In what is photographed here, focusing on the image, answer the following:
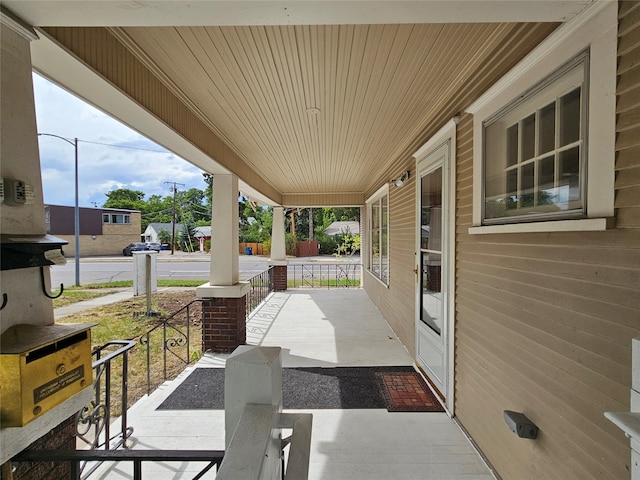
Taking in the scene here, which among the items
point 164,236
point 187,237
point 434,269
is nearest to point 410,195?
point 434,269

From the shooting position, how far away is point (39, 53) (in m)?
1.42

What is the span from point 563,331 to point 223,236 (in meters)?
3.60

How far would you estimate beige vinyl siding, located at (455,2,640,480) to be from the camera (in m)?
1.04

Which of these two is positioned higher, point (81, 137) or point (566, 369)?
point (81, 137)

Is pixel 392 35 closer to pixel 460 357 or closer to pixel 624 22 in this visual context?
pixel 624 22

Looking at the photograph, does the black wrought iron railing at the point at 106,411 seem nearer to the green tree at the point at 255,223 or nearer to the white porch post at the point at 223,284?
the white porch post at the point at 223,284

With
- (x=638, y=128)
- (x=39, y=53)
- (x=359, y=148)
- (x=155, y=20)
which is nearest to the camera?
(x=638, y=128)

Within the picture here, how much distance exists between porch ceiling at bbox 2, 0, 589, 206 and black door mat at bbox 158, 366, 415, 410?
2.71 metres

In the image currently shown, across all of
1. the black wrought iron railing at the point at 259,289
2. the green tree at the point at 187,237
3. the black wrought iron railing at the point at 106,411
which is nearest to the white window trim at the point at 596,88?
the black wrought iron railing at the point at 106,411

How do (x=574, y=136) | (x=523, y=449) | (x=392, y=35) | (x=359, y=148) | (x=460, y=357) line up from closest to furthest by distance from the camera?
(x=574, y=136) → (x=523, y=449) → (x=392, y=35) → (x=460, y=357) → (x=359, y=148)

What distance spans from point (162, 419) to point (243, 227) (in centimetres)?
2932

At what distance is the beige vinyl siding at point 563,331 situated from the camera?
104cm

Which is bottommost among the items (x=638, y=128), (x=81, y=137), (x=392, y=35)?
(x=638, y=128)

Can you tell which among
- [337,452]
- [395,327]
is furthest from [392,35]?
[395,327]
